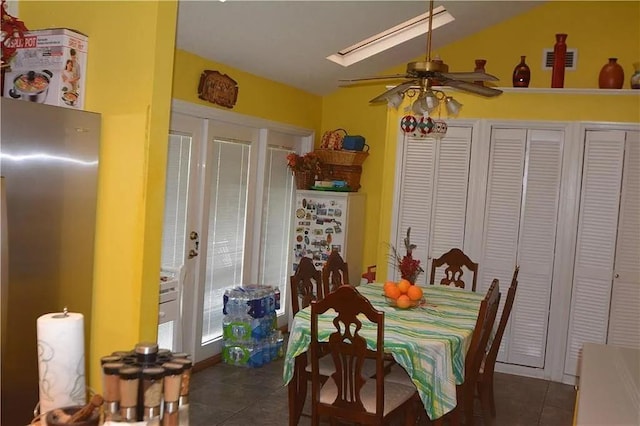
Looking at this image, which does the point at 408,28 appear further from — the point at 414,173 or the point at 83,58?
the point at 83,58

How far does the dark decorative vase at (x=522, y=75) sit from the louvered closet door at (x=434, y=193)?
580mm

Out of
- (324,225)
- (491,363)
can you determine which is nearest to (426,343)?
(491,363)

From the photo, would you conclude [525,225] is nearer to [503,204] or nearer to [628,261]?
→ [503,204]

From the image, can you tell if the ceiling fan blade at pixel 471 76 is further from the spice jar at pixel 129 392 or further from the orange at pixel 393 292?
the spice jar at pixel 129 392

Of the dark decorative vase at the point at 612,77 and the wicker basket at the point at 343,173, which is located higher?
the dark decorative vase at the point at 612,77

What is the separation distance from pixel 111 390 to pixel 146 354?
12 cm

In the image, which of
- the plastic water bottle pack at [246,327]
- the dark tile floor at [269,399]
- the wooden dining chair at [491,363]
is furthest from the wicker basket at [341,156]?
the wooden dining chair at [491,363]

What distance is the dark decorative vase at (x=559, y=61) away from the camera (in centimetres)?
489

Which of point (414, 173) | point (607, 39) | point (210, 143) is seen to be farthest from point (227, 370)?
point (607, 39)

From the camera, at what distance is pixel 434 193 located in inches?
196

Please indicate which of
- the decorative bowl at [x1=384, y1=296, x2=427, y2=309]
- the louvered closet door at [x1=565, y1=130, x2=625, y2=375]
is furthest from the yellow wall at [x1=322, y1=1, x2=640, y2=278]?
the decorative bowl at [x1=384, y1=296, x2=427, y2=309]

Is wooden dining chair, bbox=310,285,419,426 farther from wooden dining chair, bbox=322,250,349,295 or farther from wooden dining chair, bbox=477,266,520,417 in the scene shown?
wooden dining chair, bbox=322,250,349,295

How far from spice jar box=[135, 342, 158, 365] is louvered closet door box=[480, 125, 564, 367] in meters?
3.79

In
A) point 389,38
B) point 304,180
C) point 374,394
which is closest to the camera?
point 374,394
